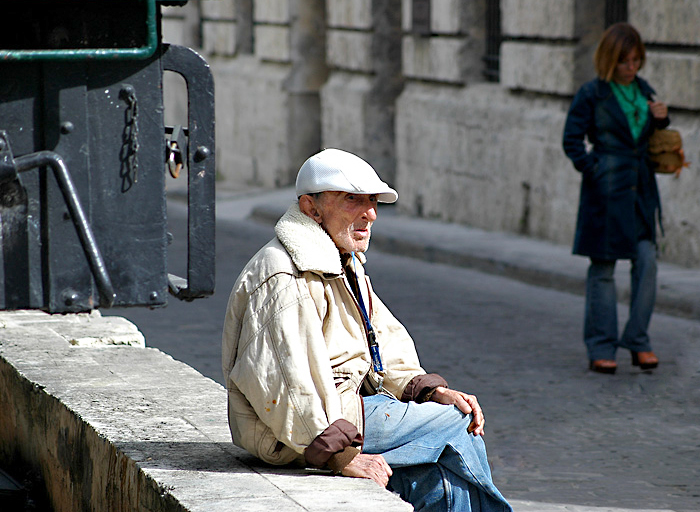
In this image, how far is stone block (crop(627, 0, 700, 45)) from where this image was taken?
31.8 feet

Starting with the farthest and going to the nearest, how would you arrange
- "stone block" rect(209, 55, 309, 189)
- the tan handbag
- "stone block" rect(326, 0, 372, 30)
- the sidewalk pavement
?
1. "stone block" rect(209, 55, 309, 189)
2. "stone block" rect(326, 0, 372, 30)
3. the sidewalk pavement
4. the tan handbag

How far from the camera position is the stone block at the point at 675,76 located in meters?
9.68

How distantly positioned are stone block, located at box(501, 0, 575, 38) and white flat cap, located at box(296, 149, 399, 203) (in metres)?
8.01

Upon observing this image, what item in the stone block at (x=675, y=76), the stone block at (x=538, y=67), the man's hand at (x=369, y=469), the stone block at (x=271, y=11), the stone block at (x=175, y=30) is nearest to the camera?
the man's hand at (x=369, y=469)

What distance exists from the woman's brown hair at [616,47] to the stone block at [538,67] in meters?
4.11

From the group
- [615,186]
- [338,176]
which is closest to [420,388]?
[338,176]

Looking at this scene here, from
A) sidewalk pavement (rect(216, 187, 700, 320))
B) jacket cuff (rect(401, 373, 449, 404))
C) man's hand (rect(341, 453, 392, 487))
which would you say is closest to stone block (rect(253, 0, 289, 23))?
sidewalk pavement (rect(216, 187, 700, 320))

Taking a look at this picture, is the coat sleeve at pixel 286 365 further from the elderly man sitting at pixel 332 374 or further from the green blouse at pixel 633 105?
the green blouse at pixel 633 105

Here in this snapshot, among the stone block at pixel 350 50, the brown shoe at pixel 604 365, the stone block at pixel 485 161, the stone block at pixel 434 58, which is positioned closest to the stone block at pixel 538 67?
the stone block at pixel 485 161

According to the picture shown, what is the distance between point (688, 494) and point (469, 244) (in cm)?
669

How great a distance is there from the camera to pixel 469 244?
1140 centimetres

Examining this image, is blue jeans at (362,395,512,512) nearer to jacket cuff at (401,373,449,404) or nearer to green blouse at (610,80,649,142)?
jacket cuff at (401,373,449,404)

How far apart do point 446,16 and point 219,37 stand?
662 cm

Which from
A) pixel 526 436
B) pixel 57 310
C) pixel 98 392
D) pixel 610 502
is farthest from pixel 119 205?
pixel 526 436
